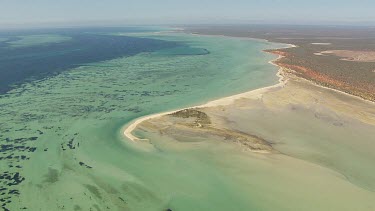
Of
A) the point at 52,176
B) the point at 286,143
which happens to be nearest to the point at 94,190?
the point at 52,176

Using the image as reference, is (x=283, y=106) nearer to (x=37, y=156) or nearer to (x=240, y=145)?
(x=240, y=145)

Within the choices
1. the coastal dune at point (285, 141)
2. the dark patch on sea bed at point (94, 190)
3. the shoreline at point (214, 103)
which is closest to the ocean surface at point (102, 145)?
the dark patch on sea bed at point (94, 190)

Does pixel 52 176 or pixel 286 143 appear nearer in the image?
pixel 52 176

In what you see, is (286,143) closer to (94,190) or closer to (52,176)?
(94,190)

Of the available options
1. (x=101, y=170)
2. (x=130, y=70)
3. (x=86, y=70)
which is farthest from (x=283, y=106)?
(x=86, y=70)

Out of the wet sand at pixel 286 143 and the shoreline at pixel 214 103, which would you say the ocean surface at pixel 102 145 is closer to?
the shoreline at pixel 214 103

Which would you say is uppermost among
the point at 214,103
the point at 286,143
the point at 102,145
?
the point at 214,103

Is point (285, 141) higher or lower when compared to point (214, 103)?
lower

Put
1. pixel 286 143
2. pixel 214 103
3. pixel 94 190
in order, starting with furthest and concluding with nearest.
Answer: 1. pixel 214 103
2. pixel 286 143
3. pixel 94 190

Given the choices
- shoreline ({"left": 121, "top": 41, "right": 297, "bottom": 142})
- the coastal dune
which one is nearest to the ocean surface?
shoreline ({"left": 121, "top": 41, "right": 297, "bottom": 142})

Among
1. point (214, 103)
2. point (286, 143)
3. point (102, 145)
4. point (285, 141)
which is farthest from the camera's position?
point (214, 103)
